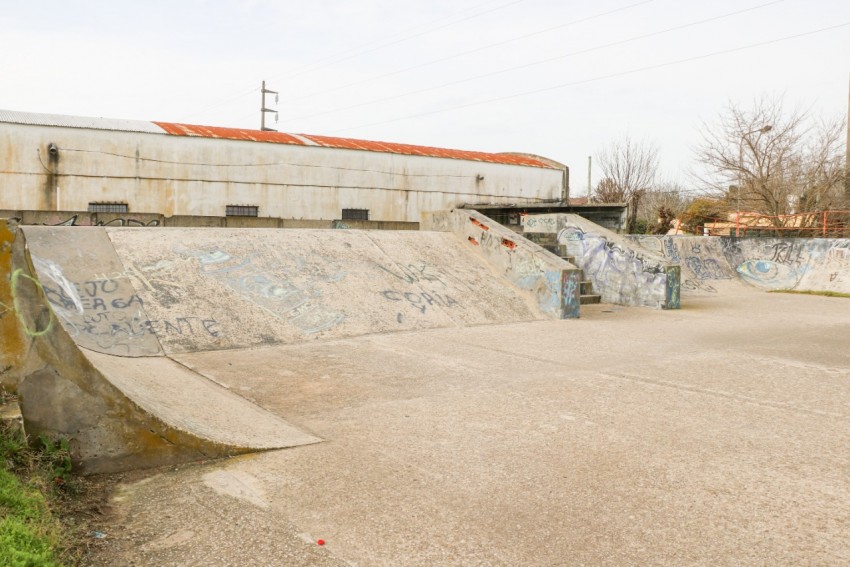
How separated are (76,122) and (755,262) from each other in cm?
1982

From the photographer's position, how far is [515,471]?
3.91 metres

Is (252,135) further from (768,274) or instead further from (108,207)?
(768,274)

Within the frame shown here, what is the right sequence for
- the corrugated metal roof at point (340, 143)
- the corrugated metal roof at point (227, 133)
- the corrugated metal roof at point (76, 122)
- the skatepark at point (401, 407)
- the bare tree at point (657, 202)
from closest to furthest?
1. the skatepark at point (401, 407)
2. the corrugated metal roof at point (76, 122)
3. the corrugated metal roof at point (227, 133)
4. the corrugated metal roof at point (340, 143)
5. the bare tree at point (657, 202)

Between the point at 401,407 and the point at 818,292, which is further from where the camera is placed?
the point at 818,292

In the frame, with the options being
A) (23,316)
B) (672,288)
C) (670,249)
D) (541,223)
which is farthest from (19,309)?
(670,249)

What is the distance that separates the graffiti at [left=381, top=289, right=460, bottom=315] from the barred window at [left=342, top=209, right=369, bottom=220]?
1285 centimetres

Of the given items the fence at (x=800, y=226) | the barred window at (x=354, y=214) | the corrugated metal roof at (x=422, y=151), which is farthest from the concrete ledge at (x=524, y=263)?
the corrugated metal roof at (x=422, y=151)

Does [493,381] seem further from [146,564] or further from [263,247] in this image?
[263,247]

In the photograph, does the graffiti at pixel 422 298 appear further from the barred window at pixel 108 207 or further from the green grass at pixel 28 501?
the barred window at pixel 108 207

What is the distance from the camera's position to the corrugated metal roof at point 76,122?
57.6ft

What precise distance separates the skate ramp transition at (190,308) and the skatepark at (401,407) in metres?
0.02

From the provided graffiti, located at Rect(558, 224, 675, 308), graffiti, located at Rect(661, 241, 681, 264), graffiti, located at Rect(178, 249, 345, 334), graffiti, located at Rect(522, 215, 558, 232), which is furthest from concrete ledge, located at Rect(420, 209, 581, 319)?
graffiti, located at Rect(661, 241, 681, 264)

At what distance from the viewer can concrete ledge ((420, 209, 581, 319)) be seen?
10992 mm

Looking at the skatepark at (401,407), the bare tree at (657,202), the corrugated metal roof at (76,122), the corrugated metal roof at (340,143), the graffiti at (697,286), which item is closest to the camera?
the skatepark at (401,407)
